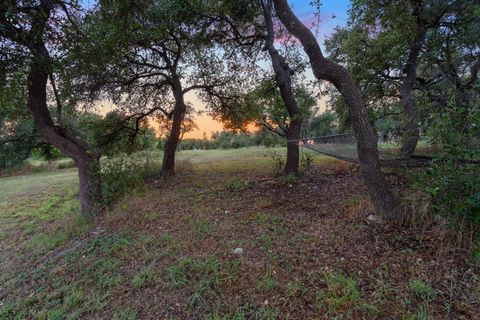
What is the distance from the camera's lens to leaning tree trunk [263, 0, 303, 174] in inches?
182

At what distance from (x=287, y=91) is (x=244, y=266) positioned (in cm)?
374

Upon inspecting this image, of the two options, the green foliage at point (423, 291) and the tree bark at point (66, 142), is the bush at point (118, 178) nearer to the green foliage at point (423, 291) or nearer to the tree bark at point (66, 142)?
the tree bark at point (66, 142)

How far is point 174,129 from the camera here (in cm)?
608

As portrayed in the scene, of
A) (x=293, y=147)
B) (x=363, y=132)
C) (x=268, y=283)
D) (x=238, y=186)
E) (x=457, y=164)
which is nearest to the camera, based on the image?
(x=268, y=283)

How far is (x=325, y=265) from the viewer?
192 cm

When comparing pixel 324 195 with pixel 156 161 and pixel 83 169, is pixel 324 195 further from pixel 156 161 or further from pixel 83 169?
pixel 156 161

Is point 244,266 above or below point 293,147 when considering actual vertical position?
below

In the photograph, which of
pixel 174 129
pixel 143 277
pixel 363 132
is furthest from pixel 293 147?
pixel 143 277

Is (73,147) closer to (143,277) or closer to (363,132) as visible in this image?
(143,277)

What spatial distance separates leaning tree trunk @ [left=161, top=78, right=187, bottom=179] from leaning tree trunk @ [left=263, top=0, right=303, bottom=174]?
2.57 m

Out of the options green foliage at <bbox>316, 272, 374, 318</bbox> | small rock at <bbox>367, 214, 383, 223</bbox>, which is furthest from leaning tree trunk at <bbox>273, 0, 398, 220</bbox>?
green foliage at <bbox>316, 272, 374, 318</bbox>

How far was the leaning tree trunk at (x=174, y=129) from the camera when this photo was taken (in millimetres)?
5926

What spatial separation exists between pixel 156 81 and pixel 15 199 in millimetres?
5142

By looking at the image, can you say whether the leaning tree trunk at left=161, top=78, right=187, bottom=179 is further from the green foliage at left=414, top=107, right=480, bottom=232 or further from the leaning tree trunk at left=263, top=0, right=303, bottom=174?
the green foliage at left=414, top=107, right=480, bottom=232
